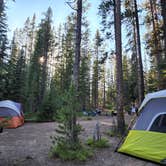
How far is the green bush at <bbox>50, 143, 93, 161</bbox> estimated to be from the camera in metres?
5.70

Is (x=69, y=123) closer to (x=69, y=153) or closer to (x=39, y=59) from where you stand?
(x=69, y=153)

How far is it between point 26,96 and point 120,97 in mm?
21311

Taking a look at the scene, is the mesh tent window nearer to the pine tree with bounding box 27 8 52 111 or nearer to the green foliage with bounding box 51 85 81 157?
the green foliage with bounding box 51 85 81 157

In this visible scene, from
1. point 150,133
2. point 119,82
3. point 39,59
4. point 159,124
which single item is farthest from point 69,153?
point 39,59

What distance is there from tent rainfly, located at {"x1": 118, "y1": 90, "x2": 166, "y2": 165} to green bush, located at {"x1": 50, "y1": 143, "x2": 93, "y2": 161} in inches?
46.8

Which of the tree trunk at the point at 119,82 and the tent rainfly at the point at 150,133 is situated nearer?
the tent rainfly at the point at 150,133

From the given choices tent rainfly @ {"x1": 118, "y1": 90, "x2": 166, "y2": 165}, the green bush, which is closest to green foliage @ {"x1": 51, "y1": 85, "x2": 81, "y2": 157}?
the green bush

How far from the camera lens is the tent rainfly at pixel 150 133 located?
548 cm

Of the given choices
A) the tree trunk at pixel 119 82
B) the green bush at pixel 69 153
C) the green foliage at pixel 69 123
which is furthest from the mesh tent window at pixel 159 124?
the tree trunk at pixel 119 82

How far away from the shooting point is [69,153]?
19.0 feet

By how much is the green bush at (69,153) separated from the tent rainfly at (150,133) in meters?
1.19

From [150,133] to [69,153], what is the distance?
2373mm

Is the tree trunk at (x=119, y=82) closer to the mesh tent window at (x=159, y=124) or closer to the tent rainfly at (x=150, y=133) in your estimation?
the tent rainfly at (x=150, y=133)

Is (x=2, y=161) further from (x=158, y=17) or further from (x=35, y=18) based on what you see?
(x=35, y=18)
